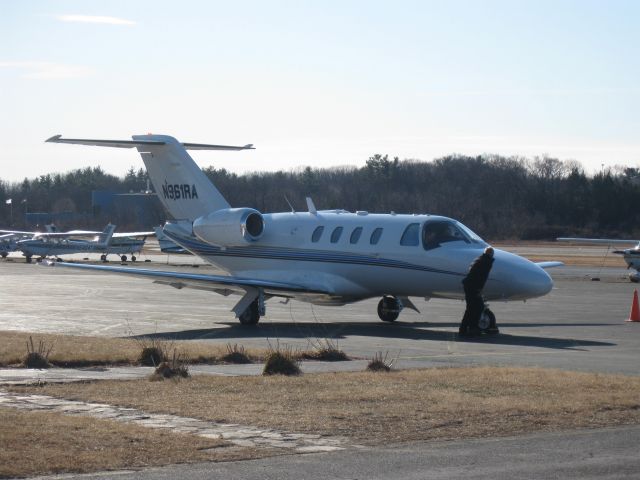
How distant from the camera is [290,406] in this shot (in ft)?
39.1

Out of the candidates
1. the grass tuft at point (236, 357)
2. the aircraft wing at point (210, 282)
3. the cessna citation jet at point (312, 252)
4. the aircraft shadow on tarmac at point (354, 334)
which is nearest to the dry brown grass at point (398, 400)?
the grass tuft at point (236, 357)

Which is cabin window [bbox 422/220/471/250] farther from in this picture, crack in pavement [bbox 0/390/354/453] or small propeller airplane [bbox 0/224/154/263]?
small propeller airplane [bbox 0/224/154/263]

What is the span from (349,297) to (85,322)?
5900 millimetres

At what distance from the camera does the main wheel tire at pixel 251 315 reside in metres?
26.1

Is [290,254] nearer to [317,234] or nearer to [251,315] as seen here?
[317,234]

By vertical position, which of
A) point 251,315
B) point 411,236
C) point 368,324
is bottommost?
point 368,324

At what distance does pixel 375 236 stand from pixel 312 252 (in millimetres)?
1779

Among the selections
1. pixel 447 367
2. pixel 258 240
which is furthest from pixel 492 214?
pixel 447 367

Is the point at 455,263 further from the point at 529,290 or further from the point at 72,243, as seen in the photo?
the point at 72,243

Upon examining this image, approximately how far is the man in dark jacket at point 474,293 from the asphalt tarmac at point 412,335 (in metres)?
0.48

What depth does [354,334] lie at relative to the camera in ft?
76.7

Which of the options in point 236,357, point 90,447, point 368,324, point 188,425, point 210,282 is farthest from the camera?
point 368,324

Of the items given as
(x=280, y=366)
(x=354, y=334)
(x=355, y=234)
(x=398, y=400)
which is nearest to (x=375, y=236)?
(x=355, y=234)

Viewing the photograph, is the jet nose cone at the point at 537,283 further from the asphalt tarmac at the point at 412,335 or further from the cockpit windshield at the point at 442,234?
the cockpit windshield at the point at 442,234
